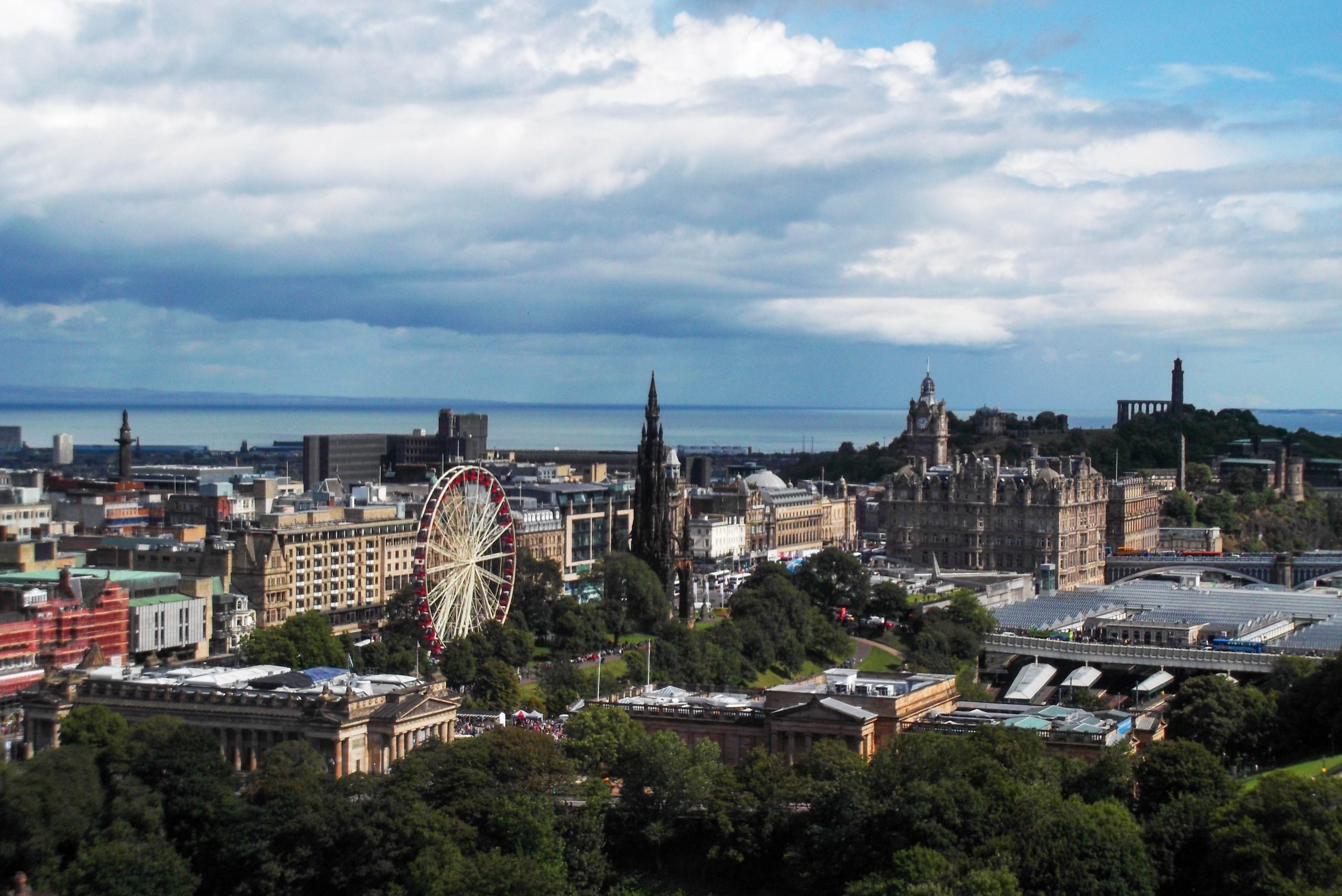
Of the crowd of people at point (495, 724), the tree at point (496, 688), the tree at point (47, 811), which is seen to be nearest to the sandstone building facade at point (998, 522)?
the tree at point (496, 688)

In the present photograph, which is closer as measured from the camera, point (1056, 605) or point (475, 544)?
point (475, 544)

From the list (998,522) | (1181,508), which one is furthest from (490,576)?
(1181,508)

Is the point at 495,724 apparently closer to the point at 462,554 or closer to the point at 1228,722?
the point at 1228,722

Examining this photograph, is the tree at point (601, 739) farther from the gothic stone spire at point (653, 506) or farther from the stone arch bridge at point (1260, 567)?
the stone arch bridge at point (1260, 567)

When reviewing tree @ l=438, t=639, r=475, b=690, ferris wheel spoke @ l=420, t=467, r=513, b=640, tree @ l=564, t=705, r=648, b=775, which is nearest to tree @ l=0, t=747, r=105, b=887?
tree @ l=564, t=705, r=648, b=775

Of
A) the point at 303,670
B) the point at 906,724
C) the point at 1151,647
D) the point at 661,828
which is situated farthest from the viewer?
the point at 1151,647

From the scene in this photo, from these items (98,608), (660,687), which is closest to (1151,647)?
(660,687)

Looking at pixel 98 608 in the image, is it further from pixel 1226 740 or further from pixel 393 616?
pixel 1226 740
